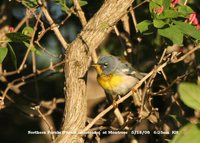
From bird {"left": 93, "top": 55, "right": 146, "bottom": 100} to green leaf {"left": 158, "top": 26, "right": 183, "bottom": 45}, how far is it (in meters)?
1.23

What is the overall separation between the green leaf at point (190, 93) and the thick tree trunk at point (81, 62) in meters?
1.60

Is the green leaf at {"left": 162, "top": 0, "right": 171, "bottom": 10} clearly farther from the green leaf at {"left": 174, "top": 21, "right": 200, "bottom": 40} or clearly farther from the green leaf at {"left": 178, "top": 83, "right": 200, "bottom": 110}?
the green leaf at {"left": 178, "top": 83, "right": 200, "bottom": 110}

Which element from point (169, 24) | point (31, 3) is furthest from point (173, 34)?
point (31, 3)

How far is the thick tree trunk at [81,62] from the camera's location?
8.72 feet

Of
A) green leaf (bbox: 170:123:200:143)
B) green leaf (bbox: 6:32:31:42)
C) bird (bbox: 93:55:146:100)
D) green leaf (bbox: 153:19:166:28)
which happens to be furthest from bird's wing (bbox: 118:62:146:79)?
green leaf (bbox: 170:123:200:143)

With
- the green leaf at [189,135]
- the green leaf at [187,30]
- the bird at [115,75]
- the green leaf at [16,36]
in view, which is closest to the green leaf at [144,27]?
the green leaf at [187,30]

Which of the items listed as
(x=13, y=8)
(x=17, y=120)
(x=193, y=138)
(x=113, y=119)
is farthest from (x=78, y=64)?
(x=17, y=120)

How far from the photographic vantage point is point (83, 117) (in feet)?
8.86

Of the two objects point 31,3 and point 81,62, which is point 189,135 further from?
point 31,3

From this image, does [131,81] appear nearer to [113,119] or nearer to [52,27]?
[113,119]

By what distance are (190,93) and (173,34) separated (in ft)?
4.57

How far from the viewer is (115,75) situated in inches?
154

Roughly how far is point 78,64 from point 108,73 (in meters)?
1.19

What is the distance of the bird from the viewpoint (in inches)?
146
